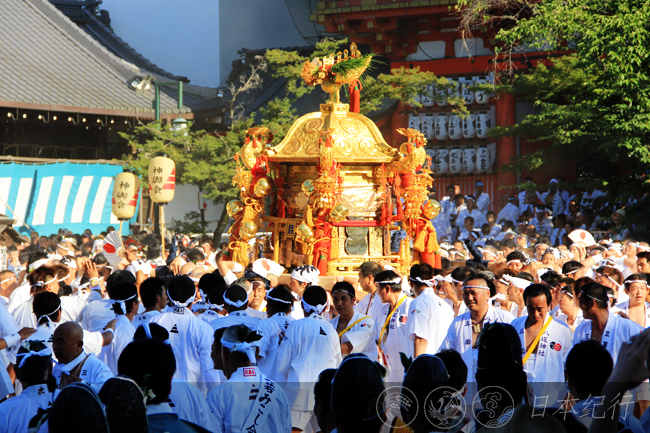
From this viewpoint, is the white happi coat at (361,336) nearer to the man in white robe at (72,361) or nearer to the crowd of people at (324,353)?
the crowd of people at (324,353)

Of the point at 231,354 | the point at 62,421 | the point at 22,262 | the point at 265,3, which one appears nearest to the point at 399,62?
the point at 265,3

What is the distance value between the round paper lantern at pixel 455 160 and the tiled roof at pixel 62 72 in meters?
6.62

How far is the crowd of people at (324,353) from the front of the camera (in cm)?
228

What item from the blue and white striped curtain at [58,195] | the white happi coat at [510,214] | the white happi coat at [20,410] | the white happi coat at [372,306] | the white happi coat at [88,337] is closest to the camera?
the white happi coat at [20,410]

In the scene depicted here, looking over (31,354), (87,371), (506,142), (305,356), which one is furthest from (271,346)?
(506,142)

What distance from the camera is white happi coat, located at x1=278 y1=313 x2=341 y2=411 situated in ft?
14.0

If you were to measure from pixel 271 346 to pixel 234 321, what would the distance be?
290 millimetres

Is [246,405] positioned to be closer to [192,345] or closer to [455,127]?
[192,345]

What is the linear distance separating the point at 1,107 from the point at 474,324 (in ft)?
50.1

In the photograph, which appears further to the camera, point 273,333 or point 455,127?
point 455,127

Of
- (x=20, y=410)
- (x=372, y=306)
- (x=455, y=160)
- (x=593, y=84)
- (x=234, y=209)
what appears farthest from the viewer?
(x=455, y=160)

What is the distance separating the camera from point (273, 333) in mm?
4352

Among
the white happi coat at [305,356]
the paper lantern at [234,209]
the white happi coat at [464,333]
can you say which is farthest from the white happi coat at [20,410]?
the paper lantern at [234,209]

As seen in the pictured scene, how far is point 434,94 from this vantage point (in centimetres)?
1619
